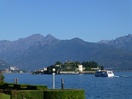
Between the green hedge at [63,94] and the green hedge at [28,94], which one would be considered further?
the green hedge at [28,94]

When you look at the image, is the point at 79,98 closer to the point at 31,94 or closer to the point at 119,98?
the point at 31,94

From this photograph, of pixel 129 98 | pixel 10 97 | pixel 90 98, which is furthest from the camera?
pixel 129 98

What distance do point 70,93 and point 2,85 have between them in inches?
629

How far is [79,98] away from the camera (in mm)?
29797

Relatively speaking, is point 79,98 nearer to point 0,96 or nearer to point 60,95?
point 60,95

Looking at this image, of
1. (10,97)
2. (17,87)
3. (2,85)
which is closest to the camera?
(10,97)

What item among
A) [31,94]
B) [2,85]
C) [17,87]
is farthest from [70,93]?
[2,85]

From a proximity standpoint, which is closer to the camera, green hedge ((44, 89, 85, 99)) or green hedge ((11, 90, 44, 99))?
green hedge ((44, 89, 85, 99))

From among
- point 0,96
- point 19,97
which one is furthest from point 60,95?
point 0,96

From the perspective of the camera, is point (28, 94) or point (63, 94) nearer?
point (63, 94)

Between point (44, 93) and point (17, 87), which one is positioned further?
point (17, 87)

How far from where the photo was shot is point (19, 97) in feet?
96.9

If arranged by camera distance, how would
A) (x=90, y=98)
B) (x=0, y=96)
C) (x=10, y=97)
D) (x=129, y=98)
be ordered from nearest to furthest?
(x=0, y=96) → (x=10, y=97) → (x=90, y=98) → (x=129, y=98)

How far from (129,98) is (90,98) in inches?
326
